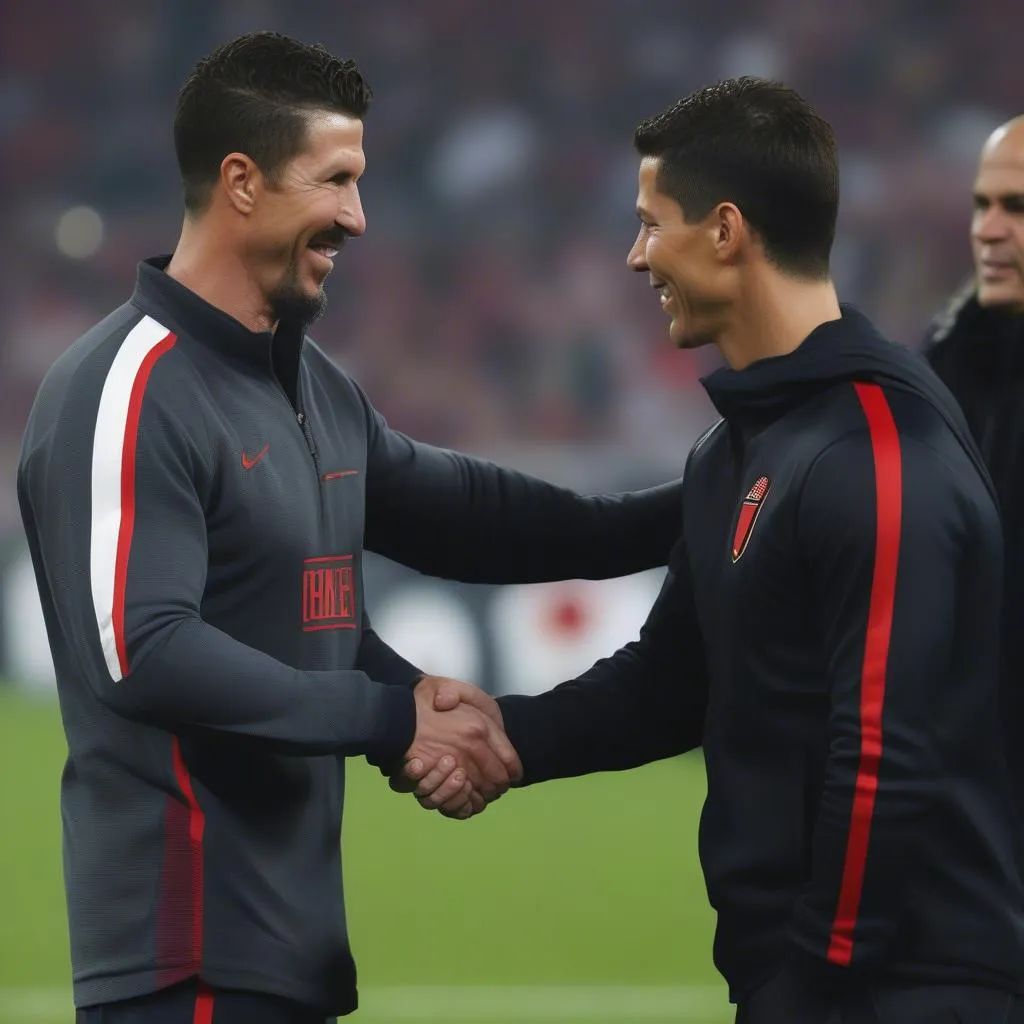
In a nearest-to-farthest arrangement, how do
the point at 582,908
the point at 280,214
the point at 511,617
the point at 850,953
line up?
the point at 850,953 → the point at 280,214 → the point at 582,908 → the point at 511,617

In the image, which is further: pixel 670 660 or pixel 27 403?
pixel 27 403

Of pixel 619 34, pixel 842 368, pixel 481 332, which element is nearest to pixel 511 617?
pixel 481 332

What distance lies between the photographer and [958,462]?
68.8 inches

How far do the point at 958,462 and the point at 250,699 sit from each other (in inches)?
31.2

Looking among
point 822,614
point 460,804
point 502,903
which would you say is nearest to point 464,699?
point 460,804

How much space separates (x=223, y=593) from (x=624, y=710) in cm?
57

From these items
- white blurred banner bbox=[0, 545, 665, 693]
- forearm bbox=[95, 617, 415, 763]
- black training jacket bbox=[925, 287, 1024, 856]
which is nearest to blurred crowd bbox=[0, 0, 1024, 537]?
white blurred banner bbox=[0, 545, 665, 693]

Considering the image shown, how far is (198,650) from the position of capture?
192cm

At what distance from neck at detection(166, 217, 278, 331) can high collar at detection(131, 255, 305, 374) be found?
0.04 meters

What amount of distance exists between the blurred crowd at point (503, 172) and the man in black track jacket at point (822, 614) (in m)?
7.03

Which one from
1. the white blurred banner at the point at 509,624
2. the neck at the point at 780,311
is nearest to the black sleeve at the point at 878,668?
the neck at the point at 780,311

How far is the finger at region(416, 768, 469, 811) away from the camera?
2.26 m

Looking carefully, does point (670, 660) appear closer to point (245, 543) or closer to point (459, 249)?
point (245, 543)

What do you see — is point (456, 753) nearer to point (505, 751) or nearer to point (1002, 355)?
point (505, 751)
